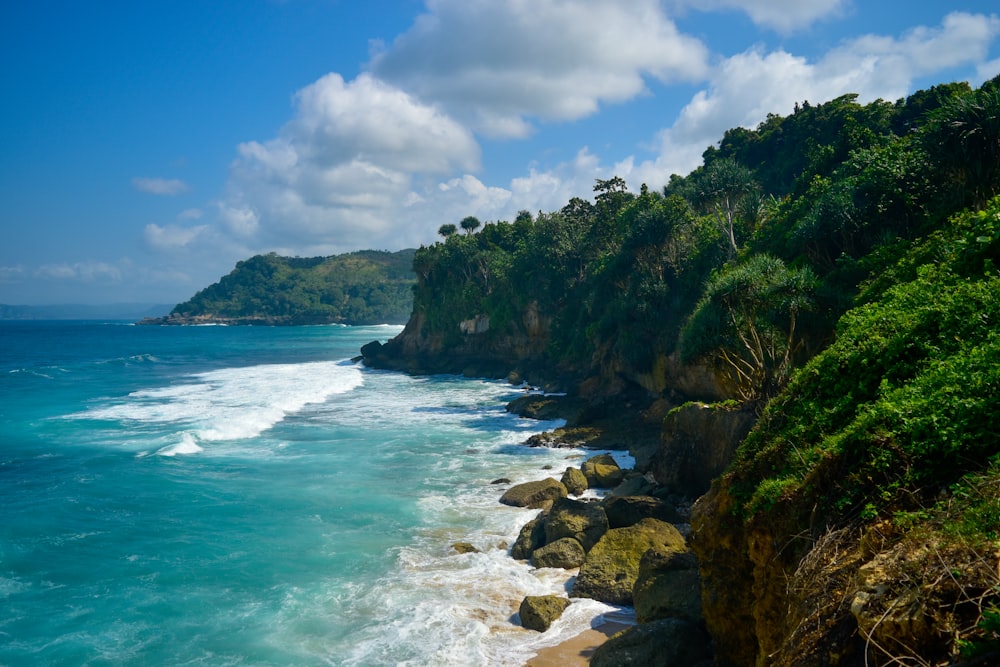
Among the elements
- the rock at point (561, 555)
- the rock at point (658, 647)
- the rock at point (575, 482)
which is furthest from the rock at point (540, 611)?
the rock at point (575, 482)

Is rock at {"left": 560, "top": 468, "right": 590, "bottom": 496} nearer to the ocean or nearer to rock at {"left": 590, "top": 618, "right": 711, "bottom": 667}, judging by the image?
the ocean

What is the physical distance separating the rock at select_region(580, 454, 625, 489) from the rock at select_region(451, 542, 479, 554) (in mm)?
6606

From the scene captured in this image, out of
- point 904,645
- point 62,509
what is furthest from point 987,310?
point 62,509

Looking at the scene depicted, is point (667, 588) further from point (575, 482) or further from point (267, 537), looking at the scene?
point (267, 537)

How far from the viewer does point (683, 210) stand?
35.2 m

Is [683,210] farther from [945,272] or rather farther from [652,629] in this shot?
[652,629]

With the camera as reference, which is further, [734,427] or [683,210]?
[683,210]

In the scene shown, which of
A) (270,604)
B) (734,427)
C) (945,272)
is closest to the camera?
(945,272)

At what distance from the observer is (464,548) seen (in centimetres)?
1619

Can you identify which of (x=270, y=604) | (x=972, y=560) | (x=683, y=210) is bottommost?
(x=270, y=604)

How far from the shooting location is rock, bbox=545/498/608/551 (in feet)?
51.9

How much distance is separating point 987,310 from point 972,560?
4473mm

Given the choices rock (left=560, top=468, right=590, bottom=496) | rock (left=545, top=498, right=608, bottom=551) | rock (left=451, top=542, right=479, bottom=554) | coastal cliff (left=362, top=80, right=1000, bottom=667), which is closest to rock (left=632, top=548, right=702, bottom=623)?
coastal cliff (left=362, top=80, right=1000, bottom=667)

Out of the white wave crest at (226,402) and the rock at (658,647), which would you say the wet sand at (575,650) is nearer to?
the rock at (658,647)
